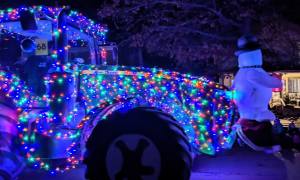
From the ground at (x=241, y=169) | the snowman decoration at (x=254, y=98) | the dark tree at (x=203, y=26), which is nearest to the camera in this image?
the snowman decoration at (x=254, y=98)

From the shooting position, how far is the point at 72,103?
5352 mm

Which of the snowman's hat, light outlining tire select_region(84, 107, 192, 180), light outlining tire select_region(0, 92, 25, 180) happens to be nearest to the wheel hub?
light outlining tire select_region(84, 107, 192, 180)

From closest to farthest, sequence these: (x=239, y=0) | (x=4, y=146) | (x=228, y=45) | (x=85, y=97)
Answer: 1. (x=4, y=146)
2. (x=85, y=97)
3. (x=239, y=0)
4. (x=228, y=45)

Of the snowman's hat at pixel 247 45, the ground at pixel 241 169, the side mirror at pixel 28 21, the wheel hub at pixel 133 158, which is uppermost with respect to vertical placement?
the side mirror at pixel 28 21

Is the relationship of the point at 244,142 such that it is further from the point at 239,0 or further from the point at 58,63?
the point at 239,0

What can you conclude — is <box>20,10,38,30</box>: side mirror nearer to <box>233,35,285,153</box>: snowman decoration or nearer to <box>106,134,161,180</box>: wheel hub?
<box>106,134,161,180</box>: wheel hub

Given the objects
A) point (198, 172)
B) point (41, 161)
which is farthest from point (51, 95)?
point (198, 172)

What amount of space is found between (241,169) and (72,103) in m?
3.80

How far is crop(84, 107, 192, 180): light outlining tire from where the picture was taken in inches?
175

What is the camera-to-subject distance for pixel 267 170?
769 cm

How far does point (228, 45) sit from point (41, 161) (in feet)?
26.9

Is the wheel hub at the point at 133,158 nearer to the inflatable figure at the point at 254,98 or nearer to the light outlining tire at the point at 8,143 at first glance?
the light outlining tire at the point at 8,143

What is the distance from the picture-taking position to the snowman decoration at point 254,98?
17.2ft

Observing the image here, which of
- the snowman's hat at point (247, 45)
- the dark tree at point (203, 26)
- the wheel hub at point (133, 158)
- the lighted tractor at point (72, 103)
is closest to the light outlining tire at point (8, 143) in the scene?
the lighted tractor at point (72, 103)
